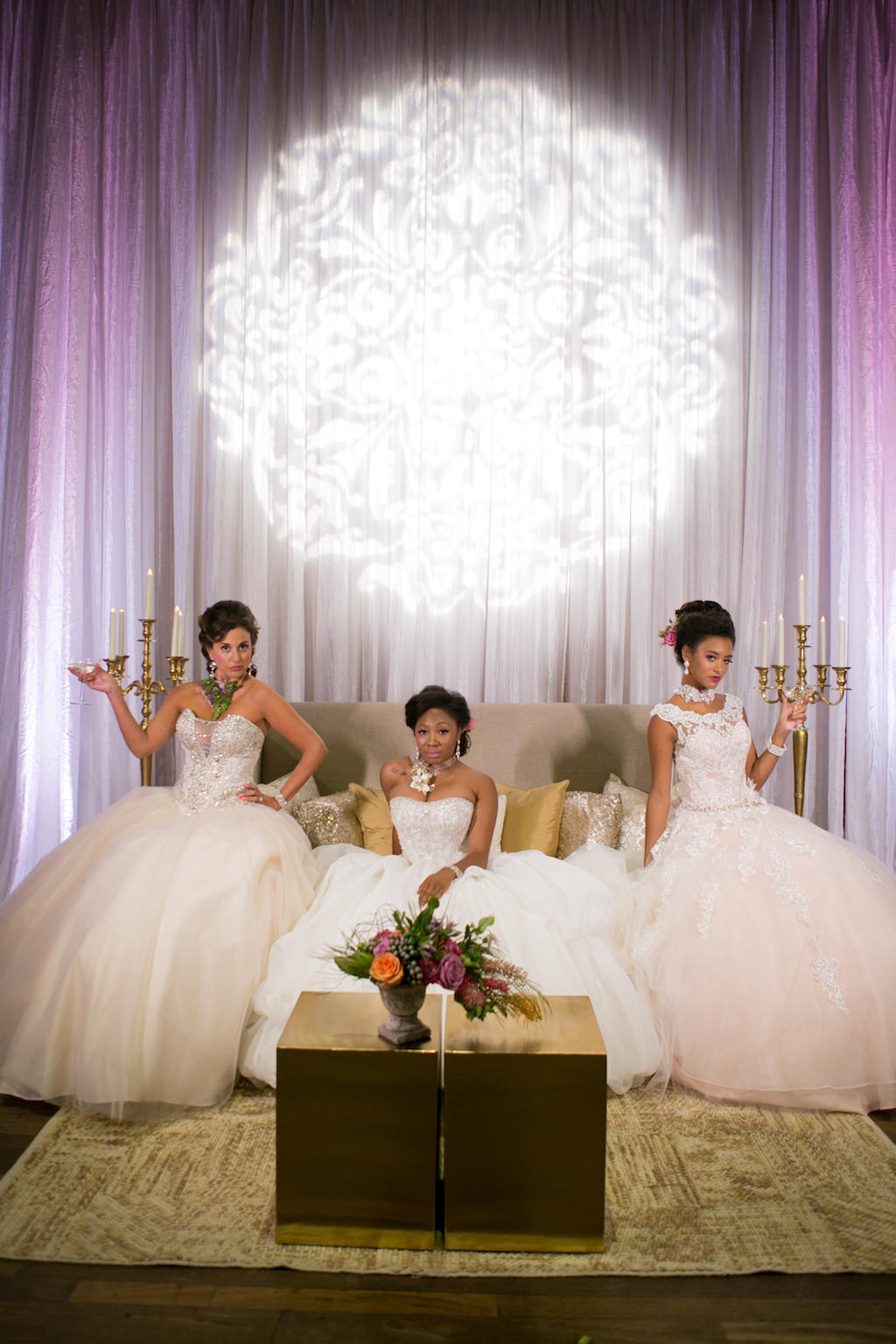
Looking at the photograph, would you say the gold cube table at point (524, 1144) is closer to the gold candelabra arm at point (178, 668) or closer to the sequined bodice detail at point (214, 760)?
the sequined bodice detail at point (214, 760)

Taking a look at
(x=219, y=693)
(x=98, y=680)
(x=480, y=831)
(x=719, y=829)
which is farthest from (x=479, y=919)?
(x=98, y=680)

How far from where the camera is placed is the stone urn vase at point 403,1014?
239 cm

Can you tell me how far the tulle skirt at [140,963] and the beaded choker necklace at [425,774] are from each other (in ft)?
1.93

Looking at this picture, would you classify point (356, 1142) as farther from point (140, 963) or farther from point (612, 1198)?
point (140, 963)

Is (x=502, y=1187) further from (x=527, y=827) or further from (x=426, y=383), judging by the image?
(x=426, y=383)

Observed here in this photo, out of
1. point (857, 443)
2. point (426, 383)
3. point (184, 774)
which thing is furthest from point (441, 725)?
point (857, 443)

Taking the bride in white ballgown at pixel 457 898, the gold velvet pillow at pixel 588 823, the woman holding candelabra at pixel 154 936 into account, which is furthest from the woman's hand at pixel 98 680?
the gold velvet pillow at pixel 588 823

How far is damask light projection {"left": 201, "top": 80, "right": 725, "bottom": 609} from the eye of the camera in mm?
5203

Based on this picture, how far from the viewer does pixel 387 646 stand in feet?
17.2

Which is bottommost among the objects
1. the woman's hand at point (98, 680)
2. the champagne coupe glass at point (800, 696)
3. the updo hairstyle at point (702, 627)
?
the champagne coupe glass at point (800, 696)

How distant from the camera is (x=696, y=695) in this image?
397cm

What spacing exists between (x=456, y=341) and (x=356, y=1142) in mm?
3954

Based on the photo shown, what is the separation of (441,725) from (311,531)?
170cm

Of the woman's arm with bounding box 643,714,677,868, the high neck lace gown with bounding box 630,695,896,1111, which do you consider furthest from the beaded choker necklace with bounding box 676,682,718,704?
the high neck lace gown with bounding box 630,695,896,1111
